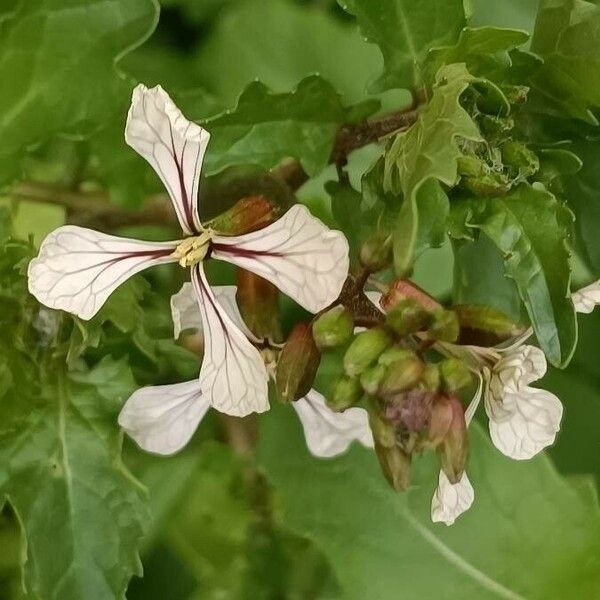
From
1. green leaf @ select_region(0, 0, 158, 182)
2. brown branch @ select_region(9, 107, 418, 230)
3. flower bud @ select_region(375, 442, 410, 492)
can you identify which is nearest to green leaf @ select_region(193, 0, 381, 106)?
brown branch @ select_region(9, 107, 418, 230)

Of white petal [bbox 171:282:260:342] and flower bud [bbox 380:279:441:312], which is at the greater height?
flower bud [bbox 380:279:441:312]

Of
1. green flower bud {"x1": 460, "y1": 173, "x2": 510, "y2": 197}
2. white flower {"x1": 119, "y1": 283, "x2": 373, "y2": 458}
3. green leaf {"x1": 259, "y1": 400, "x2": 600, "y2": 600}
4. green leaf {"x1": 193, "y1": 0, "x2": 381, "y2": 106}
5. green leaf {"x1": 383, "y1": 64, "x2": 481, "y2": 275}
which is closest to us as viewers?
green leaf {"x1": 383, "y1": 64, "x2": 481, "y2": 275}

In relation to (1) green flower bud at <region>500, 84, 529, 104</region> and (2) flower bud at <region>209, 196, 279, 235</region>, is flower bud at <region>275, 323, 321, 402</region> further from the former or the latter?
(1) green flower bud at <region>500, 84, 529, 104</region>

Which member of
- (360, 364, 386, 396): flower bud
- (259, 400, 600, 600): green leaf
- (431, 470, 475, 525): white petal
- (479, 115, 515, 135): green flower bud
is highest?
(479, 115, 515, 135): green flower bud

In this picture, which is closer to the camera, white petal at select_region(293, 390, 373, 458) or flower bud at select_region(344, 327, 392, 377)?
flower bud at select_region(344, 327, 392, 377)

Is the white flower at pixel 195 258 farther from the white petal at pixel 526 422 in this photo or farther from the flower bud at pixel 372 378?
the white petal at pixel 526 422

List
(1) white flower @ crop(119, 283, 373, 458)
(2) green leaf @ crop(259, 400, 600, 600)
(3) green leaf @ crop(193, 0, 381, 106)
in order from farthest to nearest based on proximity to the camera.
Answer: (3) green leaf @ crop(193, 0, 381, 106), (2) green leaf @ crop(259, 400, 600, 600), (1) white flower @ crop(119, 283, 373, 458)

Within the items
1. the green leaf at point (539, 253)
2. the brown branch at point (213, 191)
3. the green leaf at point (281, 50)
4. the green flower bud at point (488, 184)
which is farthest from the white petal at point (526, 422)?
the green leaf at point (281, 50)
